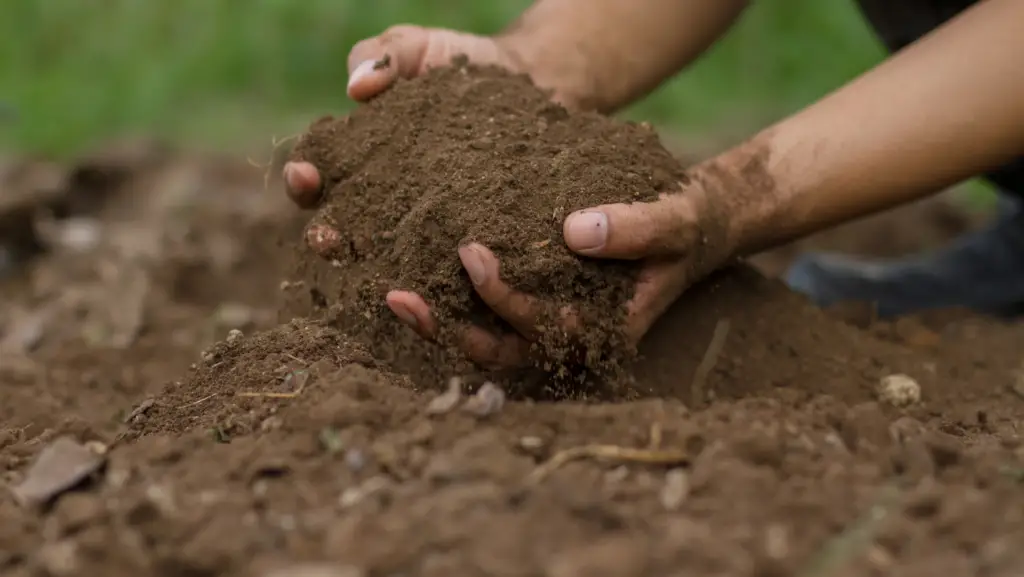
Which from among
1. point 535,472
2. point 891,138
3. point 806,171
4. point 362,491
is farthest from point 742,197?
point 362,491

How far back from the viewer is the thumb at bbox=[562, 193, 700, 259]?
62.5 inches

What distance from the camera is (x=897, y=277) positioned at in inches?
120

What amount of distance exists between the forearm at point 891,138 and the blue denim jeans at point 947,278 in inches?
41.6

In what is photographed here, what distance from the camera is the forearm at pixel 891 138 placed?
1.81 m

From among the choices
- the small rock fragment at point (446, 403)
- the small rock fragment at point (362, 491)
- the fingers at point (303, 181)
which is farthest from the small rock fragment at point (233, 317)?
the small rock fragment at point (362, 491)

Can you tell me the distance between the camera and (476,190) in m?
1.68

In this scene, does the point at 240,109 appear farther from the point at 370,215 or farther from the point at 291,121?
the point at 370,215

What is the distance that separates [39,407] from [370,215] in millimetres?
798

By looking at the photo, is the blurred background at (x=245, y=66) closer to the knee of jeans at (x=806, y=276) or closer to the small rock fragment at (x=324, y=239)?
the knee of jeans at (x=806, y=276)

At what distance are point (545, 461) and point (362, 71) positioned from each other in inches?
42.5

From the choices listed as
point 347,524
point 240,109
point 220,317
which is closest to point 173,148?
point 240,109

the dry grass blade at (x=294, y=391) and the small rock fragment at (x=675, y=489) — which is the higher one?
the dry grass blade at (x=294, y=391)

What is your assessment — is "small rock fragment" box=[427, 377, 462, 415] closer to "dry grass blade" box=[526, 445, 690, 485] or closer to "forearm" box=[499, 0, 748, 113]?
"dry grass blade" box=[526, 445, 690, 485]

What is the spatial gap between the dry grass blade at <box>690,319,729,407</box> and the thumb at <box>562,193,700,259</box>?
0.30 m
